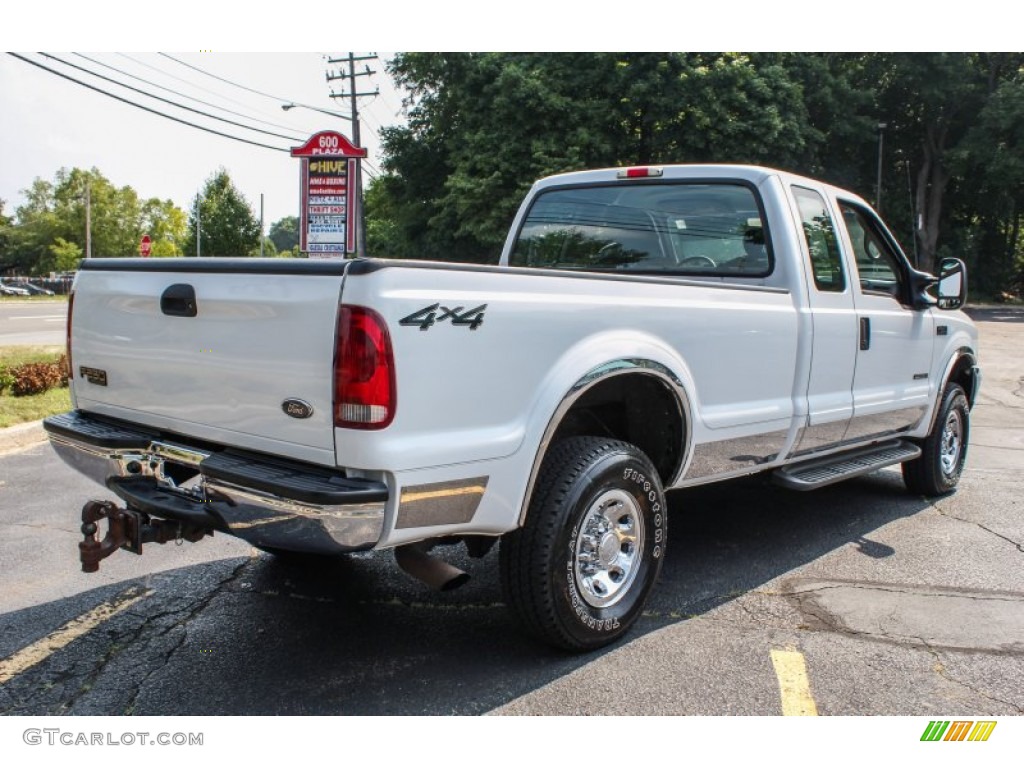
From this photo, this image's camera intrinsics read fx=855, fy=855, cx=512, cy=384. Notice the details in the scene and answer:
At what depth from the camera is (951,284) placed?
5.44 meters

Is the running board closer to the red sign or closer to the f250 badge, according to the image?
the f250 badge

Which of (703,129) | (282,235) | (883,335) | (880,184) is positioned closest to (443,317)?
(883,335)

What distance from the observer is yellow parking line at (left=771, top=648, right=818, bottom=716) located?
2926 millimetres

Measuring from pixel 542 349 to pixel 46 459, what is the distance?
5.26 meters

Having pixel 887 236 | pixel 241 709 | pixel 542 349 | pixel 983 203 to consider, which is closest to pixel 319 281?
pixel 542 349

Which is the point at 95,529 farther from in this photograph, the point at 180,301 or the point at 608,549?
the point at 608,549

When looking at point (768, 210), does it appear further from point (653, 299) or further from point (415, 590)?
point (415, 590)

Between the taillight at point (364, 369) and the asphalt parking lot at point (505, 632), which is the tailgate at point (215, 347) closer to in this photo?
the taillight at point (364, 369)

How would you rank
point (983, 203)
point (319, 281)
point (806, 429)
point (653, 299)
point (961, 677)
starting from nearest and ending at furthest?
point (319, 281) < point (961, 677) < point (653, 299) < point (806, 429) < point (983, 203)

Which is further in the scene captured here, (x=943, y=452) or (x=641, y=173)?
(x=943, y=452)

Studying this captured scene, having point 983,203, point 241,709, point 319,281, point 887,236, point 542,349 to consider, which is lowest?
point 241,709

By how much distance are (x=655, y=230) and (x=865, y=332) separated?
4.27 feet

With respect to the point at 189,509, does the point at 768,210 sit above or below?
above

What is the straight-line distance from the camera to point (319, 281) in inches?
103
